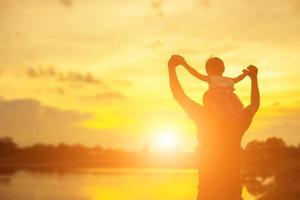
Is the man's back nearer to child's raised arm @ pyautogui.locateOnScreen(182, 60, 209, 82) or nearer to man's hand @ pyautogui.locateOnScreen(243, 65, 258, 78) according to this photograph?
child's raised arm @ pyautogui.locateOnScreen(182, 60, 209, 82)

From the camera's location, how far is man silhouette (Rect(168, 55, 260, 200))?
5.30m

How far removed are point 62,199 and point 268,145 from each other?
57875 millimetres

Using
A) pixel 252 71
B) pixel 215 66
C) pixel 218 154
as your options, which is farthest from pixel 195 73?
pixel 218 154

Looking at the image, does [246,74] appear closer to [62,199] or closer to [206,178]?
[206,178]

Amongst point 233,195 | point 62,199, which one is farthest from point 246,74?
point 62,199

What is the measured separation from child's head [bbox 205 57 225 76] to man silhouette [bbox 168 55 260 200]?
0.35 meters

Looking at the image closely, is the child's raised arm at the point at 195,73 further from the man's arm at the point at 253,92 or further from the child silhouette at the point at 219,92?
the man's arm at the point at 253,92

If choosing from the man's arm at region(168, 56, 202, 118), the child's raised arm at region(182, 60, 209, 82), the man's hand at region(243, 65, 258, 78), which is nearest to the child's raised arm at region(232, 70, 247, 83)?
the man's hand at region(243, 65, 258, 78)

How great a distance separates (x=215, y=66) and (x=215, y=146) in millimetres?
733

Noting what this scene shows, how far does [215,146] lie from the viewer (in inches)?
211

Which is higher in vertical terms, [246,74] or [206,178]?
[246,74]

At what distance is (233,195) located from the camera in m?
5.42


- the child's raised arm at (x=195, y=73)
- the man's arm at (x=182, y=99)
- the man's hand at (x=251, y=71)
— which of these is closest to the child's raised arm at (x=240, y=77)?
the man's hand at (x=251, y=71)

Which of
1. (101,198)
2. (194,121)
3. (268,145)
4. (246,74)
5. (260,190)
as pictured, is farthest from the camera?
(101,198)
